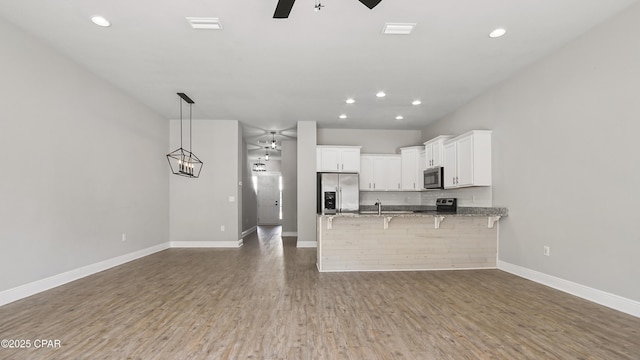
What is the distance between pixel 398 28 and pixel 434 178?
367 cm

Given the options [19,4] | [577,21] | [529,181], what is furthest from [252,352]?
[577,21]

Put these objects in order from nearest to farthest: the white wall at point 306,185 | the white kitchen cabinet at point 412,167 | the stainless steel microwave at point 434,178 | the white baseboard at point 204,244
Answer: the stainless steel microwave at point 434,178 < the white baseboard at point 204,244 < the white wall at point 306,185 < the white kitchen cabinet at point 412,167

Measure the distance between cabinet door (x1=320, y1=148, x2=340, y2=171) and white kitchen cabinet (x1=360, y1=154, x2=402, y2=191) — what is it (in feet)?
2.16

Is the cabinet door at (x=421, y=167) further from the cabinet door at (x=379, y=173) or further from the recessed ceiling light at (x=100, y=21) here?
the recessed ceiling light at (x=100, y=21)

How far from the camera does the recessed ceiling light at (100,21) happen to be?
9.64ft

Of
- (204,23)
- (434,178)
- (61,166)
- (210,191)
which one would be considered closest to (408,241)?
(434,178)

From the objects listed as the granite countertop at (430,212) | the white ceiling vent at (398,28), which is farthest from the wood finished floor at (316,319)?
the white ceiling vent at (398,28)

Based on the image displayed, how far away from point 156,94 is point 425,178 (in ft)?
18.2

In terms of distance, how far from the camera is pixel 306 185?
687 cm

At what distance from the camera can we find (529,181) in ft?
13.3

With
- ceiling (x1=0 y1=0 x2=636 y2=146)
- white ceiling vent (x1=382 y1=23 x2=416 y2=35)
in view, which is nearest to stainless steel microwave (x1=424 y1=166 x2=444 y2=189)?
ceiling (x1=0 y1=0 x2=636 y2=146)

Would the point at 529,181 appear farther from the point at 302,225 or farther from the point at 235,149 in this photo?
the point at 235,149

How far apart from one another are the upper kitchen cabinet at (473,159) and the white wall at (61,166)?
5.83m

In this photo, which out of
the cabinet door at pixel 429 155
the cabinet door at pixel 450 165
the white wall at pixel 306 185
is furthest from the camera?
the white wall at pixel 306 185
